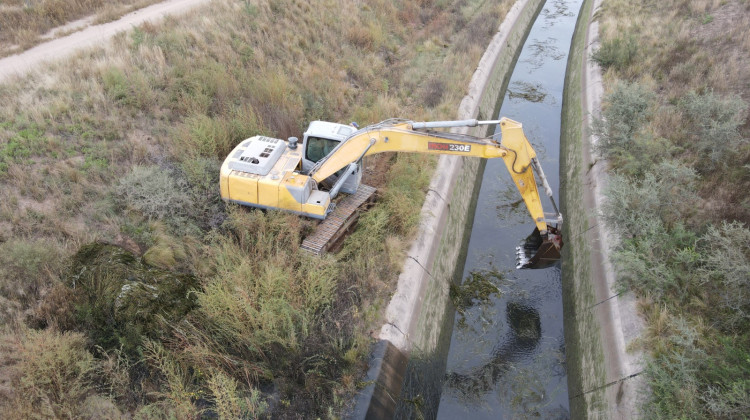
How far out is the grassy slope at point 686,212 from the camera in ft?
21.7

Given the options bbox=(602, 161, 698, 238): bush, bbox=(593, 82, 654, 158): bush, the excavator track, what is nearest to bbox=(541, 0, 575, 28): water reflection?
bbox=(593, 82, 654, 158): bush

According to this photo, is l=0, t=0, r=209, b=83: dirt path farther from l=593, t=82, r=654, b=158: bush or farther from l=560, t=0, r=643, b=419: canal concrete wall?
l=593, t=82, r=654, b=158: bush

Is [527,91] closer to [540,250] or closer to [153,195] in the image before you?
[540,250]

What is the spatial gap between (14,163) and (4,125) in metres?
1.49

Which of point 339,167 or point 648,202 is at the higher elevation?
point 339,167

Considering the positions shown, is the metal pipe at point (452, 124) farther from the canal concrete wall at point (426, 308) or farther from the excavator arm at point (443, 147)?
the canal concrete wall at point (426, 308)

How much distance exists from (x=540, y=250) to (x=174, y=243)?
25.4ft

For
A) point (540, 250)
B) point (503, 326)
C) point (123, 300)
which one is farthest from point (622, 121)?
point (123, 300)

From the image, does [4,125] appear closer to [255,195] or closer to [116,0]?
[255,195]

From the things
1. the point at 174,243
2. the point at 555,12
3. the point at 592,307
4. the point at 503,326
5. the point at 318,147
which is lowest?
the point at 503,326

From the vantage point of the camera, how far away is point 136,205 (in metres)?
9.35

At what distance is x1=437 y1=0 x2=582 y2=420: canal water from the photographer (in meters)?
8.59

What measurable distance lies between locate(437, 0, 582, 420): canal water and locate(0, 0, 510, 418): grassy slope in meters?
2.33

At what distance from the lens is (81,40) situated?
1550 centimetres
